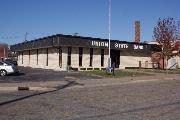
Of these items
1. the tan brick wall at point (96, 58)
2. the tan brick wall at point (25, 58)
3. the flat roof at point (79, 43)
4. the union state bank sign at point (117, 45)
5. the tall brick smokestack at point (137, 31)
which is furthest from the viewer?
the tall brick smokestack at point (137, 31)

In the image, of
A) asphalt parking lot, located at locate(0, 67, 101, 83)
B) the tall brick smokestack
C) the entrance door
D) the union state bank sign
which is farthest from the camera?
the tall brick smokestack

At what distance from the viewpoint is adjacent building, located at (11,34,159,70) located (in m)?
37.3

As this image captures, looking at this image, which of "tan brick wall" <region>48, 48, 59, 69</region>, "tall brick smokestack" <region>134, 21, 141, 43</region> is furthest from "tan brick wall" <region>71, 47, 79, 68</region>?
"tall brick smokestack" <region>134, 21, 141, 43</region>

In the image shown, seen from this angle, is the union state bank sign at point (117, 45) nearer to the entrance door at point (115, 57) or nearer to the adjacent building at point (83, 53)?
the adjacent building at point (83, 53)

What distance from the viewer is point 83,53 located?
39.3 m

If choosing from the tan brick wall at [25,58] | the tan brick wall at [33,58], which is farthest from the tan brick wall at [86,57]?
the tan brick wall at [25,58]

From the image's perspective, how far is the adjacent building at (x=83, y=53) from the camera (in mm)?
37341

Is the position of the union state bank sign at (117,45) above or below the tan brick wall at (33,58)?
above

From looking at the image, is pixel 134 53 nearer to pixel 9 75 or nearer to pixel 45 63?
pixel 45 63

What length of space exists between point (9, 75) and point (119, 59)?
61.4 ft

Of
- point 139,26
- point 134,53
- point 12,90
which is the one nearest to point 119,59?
point 134,53

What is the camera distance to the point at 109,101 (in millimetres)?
13531

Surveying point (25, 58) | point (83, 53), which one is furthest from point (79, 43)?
point (25, 58)

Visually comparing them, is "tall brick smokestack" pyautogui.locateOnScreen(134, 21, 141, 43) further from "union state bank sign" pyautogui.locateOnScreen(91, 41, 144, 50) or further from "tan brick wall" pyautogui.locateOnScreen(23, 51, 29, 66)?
"tan brick wall" pyautogui.locateOnScreen(23, 51, 29, 66)
